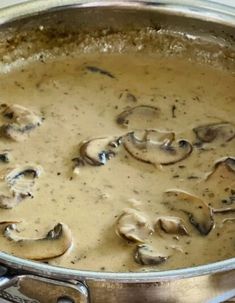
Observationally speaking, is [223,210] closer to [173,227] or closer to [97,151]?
[173,227]

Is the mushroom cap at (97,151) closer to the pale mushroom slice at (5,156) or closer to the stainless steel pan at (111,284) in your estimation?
the pale mushroom slice at (5,156)

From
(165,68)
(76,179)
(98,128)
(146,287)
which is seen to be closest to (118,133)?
(98,128)

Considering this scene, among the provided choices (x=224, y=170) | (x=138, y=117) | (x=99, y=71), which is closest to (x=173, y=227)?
(x=224, y=170)

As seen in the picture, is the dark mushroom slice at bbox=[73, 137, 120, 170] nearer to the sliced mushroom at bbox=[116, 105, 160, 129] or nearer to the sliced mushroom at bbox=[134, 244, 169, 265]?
the sliced mushroom at bbox=[116, 105, 160, 129]

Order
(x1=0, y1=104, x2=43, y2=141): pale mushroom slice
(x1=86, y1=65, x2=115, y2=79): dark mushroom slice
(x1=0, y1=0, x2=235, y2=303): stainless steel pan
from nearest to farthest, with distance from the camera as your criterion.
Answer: (x1=0, y1=0, x2=235, y2=303): stainless steel pan
(x1=0, y1=104, x2=43, y2=141): pale mushroom slice
(x1=86, y1=65, x2=115, y2=79): dark mushroom slice

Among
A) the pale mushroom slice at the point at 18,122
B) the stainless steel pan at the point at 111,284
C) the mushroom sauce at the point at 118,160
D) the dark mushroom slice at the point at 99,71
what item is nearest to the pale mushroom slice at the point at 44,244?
the mushroom sauce at the point at 118,160

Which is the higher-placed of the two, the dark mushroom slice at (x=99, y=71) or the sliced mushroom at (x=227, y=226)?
the dark mushroom slice at (x=99, y=71)

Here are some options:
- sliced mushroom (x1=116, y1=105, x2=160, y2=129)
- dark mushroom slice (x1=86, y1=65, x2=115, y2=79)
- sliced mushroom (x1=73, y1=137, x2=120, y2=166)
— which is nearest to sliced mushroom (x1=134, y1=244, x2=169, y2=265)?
sliced mushroom (x1=73, y1=137, x2=120, y2=166)
